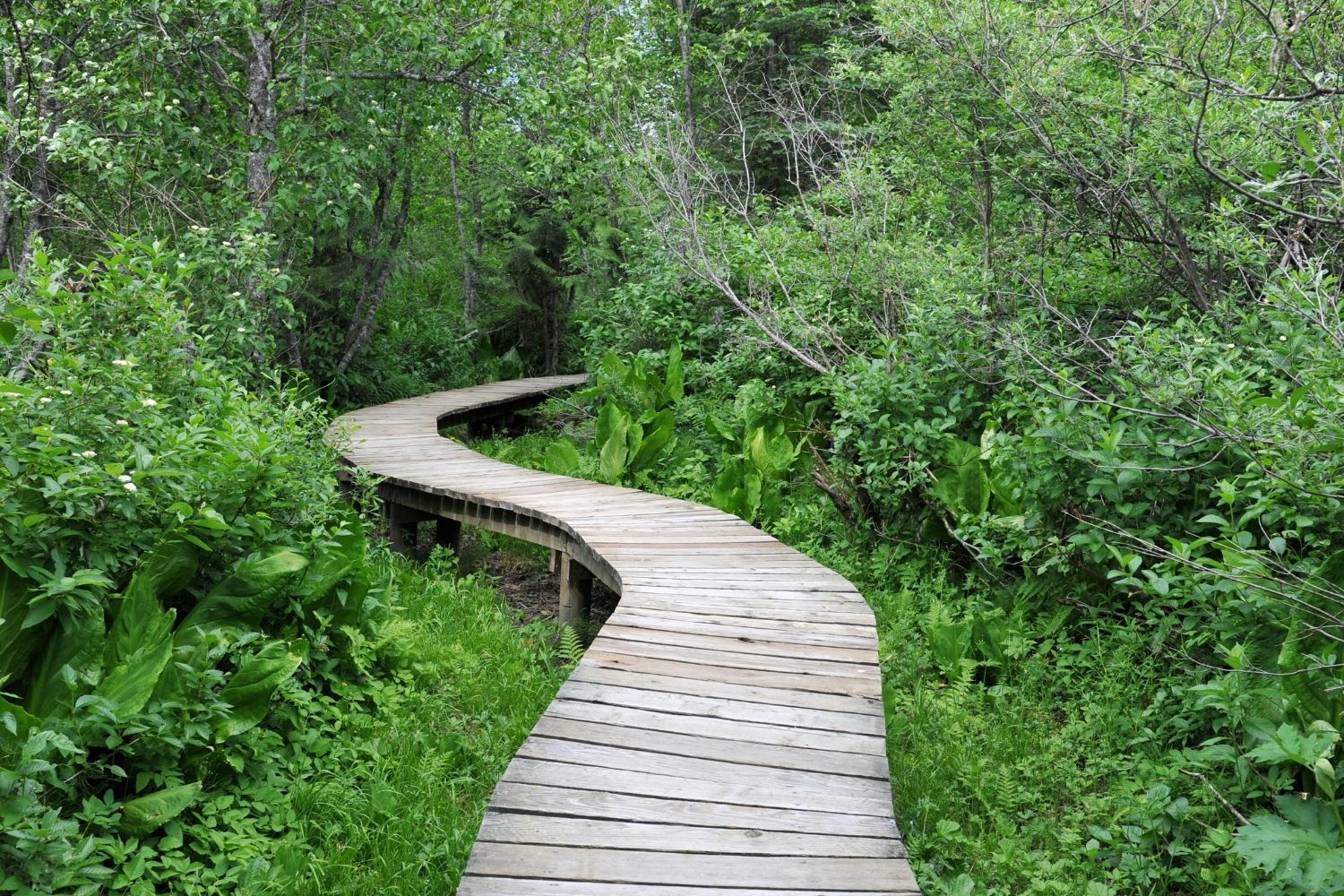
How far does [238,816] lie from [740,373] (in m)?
6.81

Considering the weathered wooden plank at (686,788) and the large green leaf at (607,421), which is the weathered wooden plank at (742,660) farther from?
the large green leaf at (607,421)

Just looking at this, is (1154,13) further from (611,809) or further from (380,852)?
(380,852)

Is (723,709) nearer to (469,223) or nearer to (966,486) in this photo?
(966,486)

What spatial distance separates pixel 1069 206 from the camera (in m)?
6.32

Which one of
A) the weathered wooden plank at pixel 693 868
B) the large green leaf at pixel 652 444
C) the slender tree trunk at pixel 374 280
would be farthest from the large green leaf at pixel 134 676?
the slender tree trunk at pixel 374 280

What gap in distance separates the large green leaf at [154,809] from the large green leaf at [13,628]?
63 cm

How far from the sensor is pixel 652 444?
8.38 meters

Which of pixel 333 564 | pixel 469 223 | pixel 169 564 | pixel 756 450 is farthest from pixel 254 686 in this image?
pixel 469 223

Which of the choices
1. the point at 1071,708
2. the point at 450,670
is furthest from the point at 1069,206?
the point at 450,670

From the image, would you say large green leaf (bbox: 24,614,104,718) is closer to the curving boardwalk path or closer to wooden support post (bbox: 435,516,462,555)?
the curving boardwalk path

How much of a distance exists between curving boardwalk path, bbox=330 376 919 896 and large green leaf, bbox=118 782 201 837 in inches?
44.4

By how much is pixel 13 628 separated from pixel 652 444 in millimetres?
5562

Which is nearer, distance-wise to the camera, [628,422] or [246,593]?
[246,593]

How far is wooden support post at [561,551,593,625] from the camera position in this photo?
607 cm
